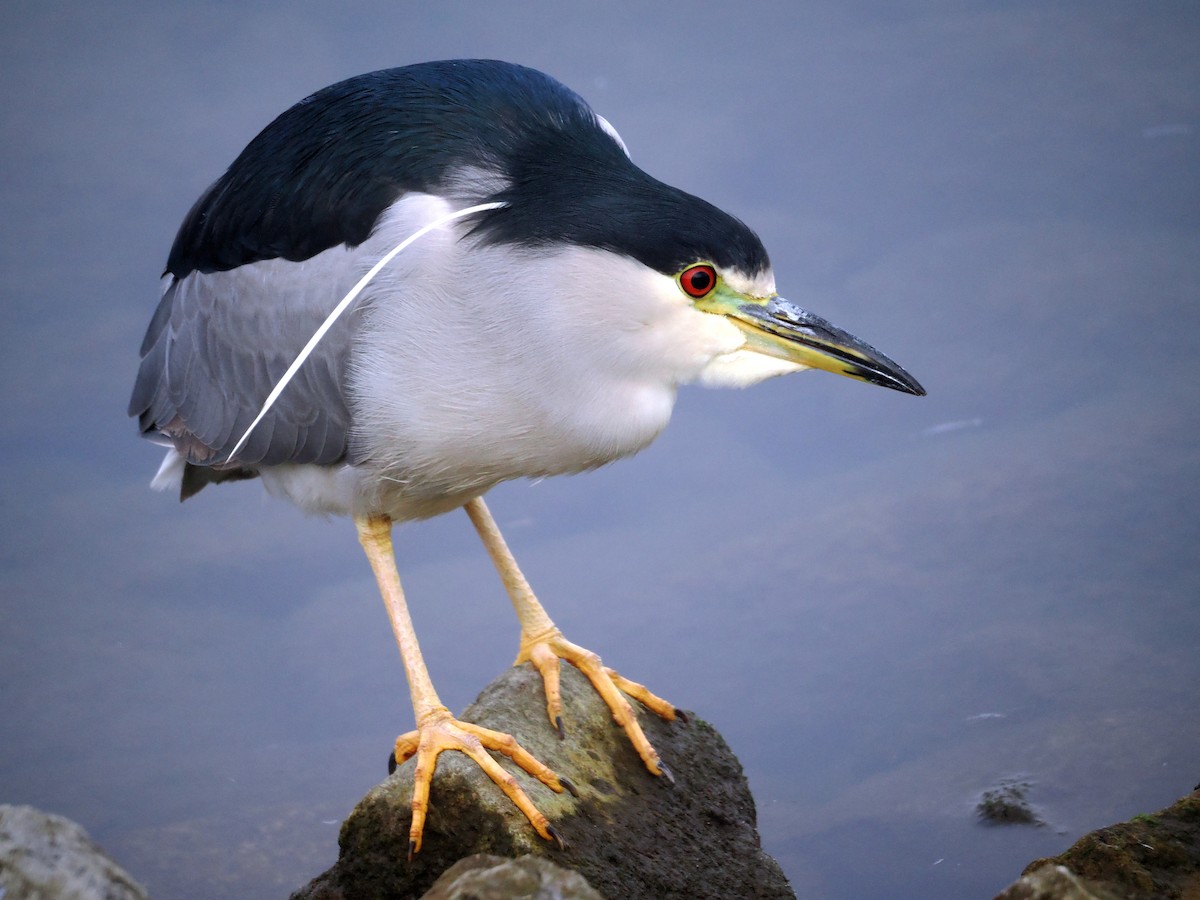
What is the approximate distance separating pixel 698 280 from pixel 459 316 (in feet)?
1.44

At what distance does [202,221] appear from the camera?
9.92 ft

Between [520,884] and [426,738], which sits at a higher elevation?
[426,738]

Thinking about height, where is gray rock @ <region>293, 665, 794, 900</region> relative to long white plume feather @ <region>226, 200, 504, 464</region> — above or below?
below

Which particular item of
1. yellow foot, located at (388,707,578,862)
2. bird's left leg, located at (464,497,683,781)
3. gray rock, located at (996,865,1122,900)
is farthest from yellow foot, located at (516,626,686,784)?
gray rock, located at (996,865,1122,900)

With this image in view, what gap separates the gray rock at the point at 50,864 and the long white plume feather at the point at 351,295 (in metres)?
0.97

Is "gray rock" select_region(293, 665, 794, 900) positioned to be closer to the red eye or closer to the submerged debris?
the submerged debris

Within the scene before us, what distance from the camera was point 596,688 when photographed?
2.86m

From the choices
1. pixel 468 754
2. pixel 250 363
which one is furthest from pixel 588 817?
pixel 250 363

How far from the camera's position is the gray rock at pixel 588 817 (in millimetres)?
2375

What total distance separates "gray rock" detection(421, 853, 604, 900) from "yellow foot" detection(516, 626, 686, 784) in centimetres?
95

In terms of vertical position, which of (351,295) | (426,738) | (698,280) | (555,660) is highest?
(351,295)

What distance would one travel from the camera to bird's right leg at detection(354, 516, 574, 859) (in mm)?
2359

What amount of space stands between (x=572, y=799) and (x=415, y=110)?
137cm

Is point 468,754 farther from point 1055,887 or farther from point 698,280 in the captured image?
point 1055,887
